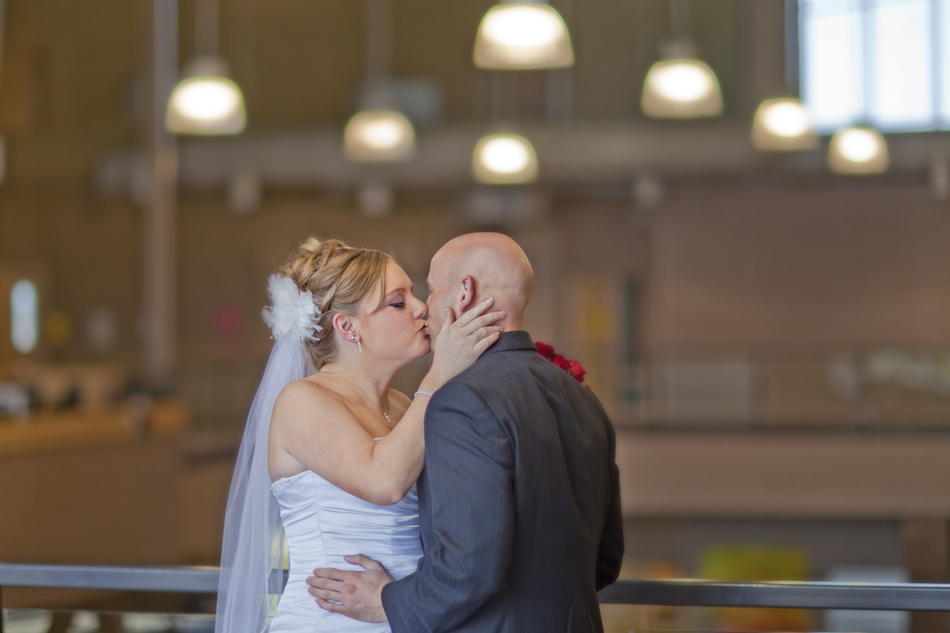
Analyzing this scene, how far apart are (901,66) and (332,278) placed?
1064 cm

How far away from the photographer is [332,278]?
2.01 meters

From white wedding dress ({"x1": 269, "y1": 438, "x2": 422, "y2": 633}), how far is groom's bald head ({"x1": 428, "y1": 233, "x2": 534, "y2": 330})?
0.47 metres

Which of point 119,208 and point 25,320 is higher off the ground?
point 119,208

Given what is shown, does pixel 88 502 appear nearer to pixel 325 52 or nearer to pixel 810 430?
pixel 810 430

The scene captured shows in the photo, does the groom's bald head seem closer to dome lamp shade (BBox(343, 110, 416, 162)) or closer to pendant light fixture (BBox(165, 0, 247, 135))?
pendant light fixture (BBox(165, 0, 247, 135))

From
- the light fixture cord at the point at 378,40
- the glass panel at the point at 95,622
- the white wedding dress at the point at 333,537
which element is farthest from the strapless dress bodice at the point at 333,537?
the light fixture cord at the point at 378,40

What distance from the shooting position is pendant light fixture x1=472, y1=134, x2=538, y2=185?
8422 millimetres

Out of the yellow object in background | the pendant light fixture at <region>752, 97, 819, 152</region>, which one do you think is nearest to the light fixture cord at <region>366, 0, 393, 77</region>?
the pendant light fixture at <region>752, 97, 819, 152</region>

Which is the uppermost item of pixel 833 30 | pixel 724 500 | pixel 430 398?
pixel 833 30

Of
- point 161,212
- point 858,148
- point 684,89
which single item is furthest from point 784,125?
point 161,212

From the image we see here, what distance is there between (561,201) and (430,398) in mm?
12036

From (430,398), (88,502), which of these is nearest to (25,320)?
(88,502)

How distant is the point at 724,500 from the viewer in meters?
9.57

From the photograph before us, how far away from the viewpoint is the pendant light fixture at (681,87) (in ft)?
19.7
